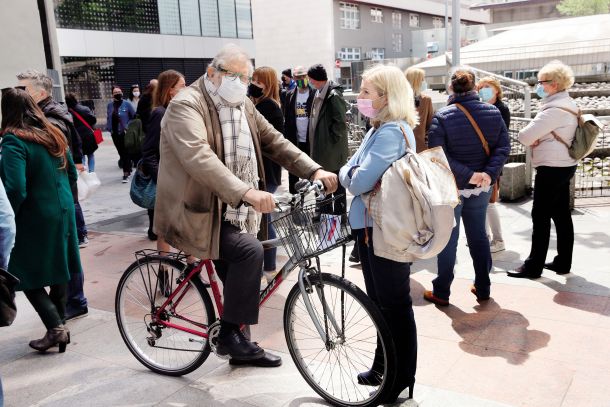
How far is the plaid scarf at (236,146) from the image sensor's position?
333 centimetres

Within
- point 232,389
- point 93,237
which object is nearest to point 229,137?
point 232,389

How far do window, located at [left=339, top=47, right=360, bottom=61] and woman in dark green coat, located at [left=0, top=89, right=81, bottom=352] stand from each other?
45.4 metres

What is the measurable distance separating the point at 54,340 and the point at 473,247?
125 inches

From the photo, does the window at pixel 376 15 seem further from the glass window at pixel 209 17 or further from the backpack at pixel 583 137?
the backpack at pixel 583 137

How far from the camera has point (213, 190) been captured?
3.07 meters

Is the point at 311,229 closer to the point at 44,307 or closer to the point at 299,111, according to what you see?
the point at 44,307

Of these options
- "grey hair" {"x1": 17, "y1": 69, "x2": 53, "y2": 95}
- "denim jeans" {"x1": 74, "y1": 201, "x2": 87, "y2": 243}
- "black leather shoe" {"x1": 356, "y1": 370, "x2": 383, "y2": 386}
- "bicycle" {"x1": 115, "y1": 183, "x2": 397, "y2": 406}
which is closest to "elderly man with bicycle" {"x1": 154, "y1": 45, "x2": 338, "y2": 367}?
"bicycle" {"x1": 115, "y1": 183, "x2": 397, "y2": 406}

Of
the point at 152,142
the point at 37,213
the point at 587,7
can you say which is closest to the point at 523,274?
the point at 152,142

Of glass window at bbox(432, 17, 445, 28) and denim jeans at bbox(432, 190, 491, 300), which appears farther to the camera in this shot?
glass window at bbox(432, 17, 445, 28)

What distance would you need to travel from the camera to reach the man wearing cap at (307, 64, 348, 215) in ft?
21.1

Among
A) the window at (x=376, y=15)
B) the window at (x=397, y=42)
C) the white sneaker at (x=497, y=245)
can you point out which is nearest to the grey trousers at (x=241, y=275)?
the white sneaker at (x=497, y=245)

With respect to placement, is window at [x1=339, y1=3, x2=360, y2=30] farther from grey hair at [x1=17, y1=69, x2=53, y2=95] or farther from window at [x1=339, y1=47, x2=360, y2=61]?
grey hair at [x1=17, y1=69, x2=53, y2=95]

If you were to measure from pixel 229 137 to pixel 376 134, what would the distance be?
0.85 m

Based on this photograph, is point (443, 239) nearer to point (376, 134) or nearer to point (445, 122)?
point (376, 134)
